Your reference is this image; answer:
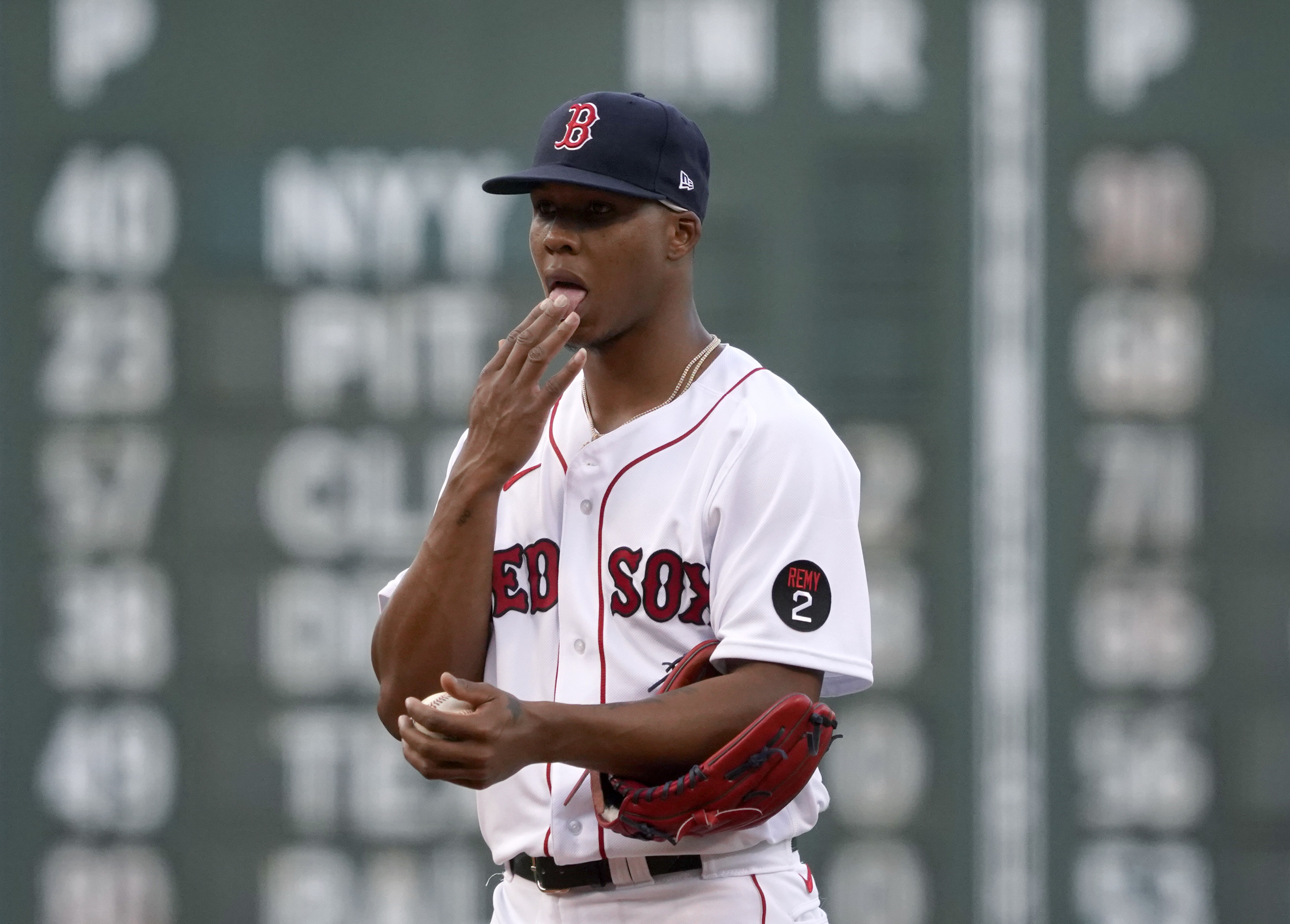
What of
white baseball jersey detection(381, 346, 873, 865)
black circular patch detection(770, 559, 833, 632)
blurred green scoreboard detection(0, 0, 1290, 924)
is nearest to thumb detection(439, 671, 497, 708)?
white baseball jersey detection(381, 346, 873, 865)

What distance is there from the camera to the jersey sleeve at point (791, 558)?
5.55ft

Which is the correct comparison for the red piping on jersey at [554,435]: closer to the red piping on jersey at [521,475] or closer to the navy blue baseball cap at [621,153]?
the red piping on jersey at [521,475]

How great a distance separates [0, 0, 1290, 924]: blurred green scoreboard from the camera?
3.86m

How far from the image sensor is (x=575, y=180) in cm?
174

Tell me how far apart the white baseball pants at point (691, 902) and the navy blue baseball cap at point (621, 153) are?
76 centimetres

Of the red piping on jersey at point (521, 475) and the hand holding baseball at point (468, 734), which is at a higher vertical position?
the red piping on jersey at point (521, 475)

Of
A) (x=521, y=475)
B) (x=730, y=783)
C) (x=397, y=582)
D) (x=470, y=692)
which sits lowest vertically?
(x=730, y=783)

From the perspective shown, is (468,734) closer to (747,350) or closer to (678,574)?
(678,574)

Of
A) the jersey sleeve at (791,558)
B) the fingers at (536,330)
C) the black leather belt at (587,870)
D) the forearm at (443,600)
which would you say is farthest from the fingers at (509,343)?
the black leather belt at (587,870)

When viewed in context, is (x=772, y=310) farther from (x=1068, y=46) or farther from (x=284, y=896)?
(x=284, y=896)

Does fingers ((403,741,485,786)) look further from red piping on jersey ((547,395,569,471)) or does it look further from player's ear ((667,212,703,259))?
player's ear ((667,212,703,259))

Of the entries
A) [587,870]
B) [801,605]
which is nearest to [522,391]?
[801,605]

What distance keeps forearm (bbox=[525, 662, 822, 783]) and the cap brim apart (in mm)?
542

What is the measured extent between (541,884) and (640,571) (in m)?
0.38
